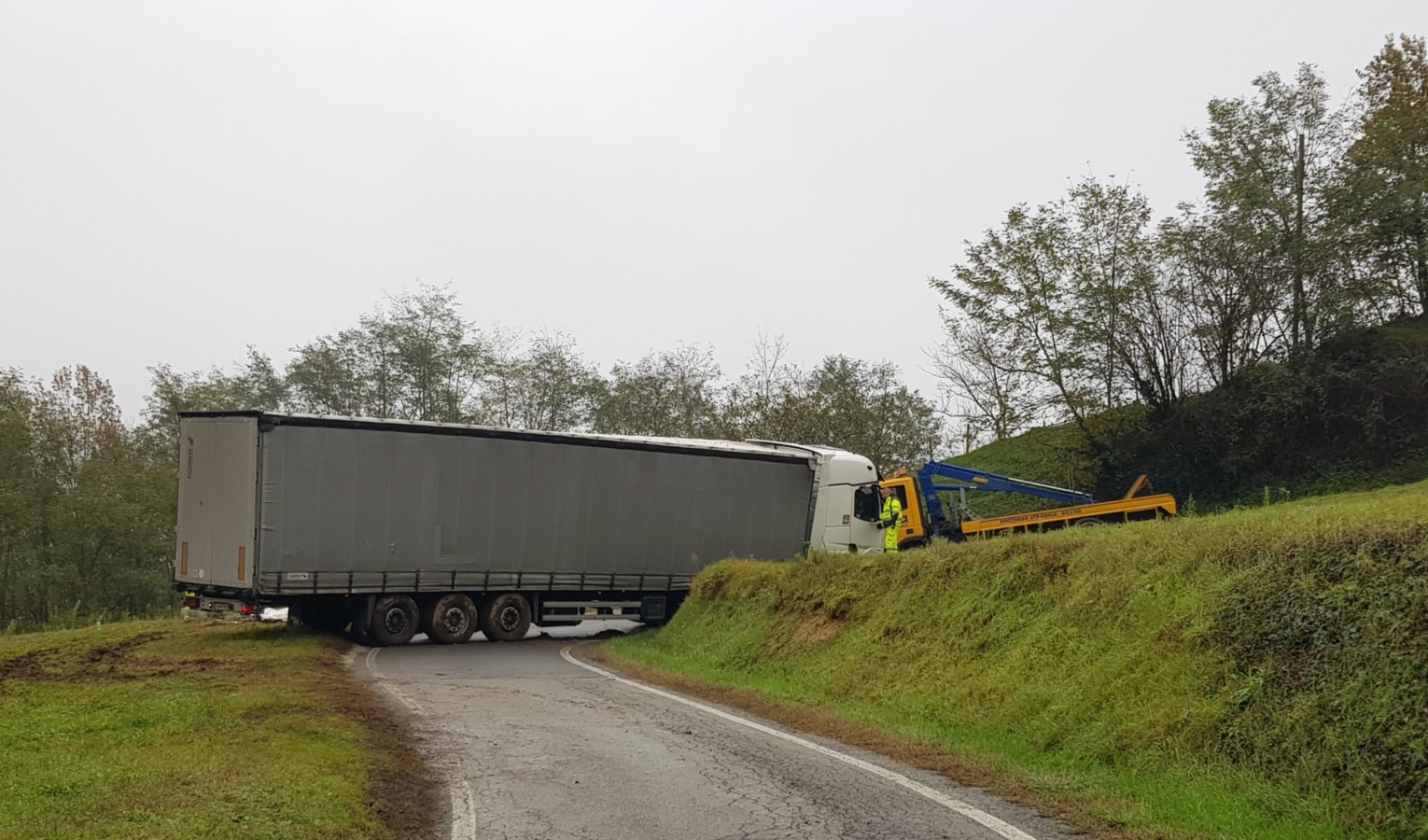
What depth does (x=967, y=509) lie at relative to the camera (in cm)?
2600

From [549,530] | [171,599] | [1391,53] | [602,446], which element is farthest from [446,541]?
[1391,53]

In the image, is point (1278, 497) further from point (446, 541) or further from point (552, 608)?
point (446, 541)

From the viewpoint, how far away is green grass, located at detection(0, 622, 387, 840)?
6.21 metres

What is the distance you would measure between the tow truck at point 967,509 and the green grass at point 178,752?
1395 cm

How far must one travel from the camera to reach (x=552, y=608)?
2242 centimetres

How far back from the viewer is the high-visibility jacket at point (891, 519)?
2341 centimetres

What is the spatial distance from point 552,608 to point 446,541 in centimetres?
311

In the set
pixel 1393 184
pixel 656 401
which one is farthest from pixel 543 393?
pixel 1393 184

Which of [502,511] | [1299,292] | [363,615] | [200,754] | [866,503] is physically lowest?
[200,754]

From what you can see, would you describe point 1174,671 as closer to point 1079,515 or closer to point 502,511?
point 502,511

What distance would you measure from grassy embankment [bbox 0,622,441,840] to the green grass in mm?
15

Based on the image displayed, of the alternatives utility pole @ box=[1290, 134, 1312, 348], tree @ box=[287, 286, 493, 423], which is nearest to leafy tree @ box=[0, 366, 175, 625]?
tree @ box=[287, 286, 493, 423]

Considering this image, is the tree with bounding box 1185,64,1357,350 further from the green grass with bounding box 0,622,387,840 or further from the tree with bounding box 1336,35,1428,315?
the green grass with bounding box 0,622,387,840

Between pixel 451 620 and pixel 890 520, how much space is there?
9.39m
